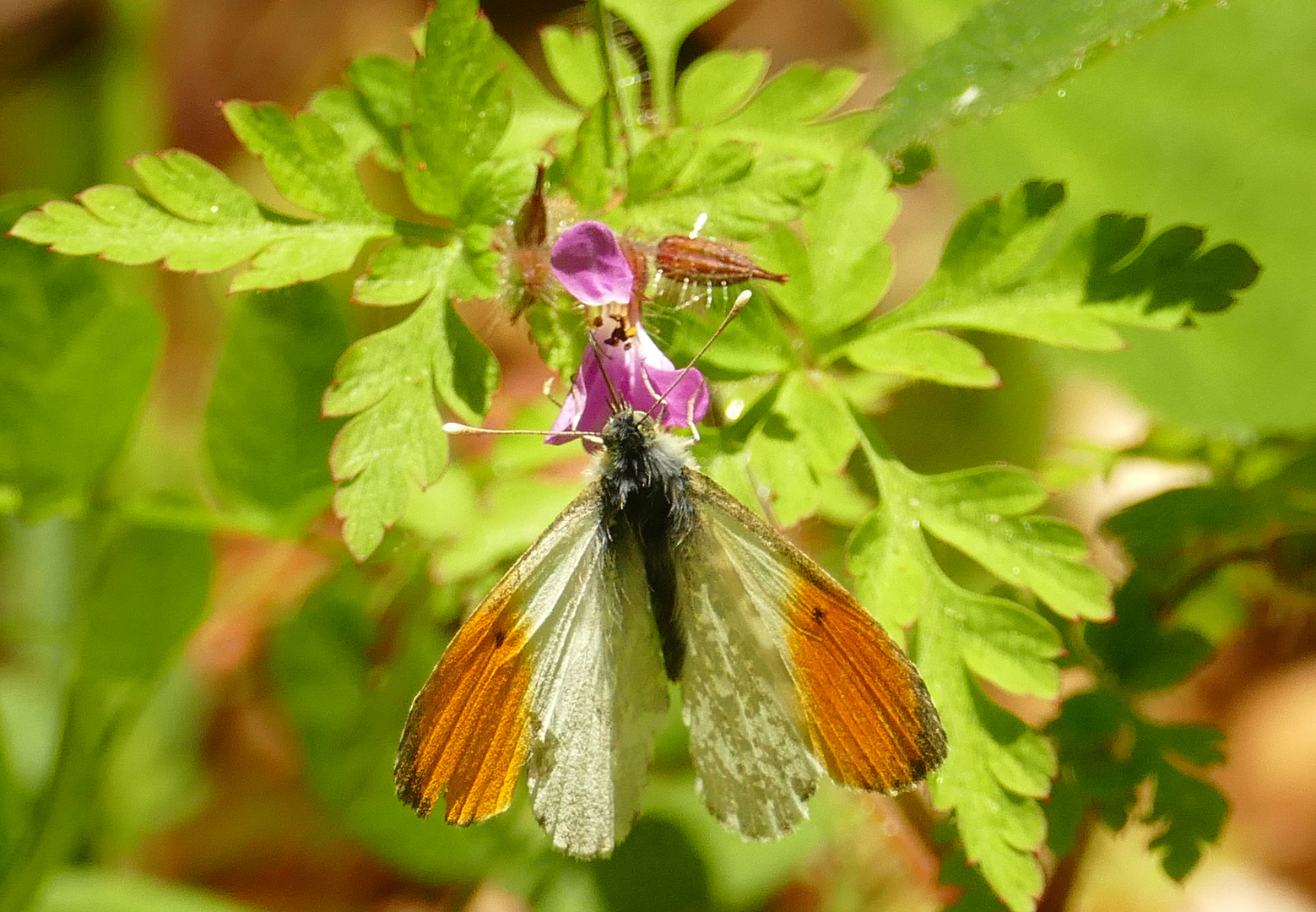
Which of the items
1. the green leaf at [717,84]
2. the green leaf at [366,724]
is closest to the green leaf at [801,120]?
the green leaf at [717,84]

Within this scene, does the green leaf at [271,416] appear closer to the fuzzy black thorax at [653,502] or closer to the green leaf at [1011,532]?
the fuzzy black thorax at [653,502]

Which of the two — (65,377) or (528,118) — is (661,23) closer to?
(528,118)

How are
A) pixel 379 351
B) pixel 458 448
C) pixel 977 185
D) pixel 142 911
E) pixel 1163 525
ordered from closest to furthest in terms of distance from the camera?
pixel 379 351 → pixel 1163 525 → pixel 142 911 → pixel 977 185 → pixel 458 448

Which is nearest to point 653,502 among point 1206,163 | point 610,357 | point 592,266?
point 610,357

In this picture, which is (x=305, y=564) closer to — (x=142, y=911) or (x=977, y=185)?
(x=142, y=911)

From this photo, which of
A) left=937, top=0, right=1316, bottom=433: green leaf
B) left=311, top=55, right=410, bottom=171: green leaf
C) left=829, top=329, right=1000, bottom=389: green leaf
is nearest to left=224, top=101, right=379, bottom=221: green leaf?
left=311, top=55, right=410, bottom=171: green leaf

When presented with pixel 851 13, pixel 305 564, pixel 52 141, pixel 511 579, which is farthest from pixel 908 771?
pixel 52 141
